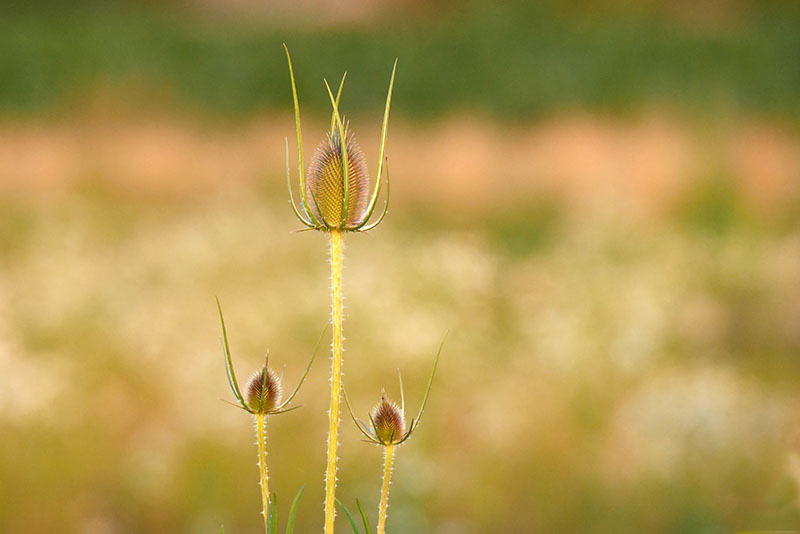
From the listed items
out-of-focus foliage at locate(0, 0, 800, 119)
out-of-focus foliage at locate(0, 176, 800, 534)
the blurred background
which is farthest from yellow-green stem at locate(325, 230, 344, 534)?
out-of-focus foliage at locate(0, 0, 800, 119)

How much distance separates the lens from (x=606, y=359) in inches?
178

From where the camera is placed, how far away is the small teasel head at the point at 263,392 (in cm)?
75

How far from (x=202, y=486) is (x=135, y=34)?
10001mm

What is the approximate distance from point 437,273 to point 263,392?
182 inches

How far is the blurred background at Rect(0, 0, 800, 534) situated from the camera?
3.58 meters

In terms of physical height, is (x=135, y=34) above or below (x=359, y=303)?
above

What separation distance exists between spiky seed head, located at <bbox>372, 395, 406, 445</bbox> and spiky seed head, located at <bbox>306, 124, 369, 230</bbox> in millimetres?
168

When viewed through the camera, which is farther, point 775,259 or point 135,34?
point 135,34

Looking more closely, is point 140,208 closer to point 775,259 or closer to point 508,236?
point 508,236

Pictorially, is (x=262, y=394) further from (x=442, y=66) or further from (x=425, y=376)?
(x=442, y=66)

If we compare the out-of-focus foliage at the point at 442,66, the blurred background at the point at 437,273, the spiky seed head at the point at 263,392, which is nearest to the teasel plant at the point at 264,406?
the spiky seed head at the point at 263,392

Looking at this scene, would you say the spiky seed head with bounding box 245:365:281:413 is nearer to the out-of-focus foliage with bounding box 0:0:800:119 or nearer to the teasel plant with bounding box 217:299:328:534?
the teasel plant with bounding box 217:299:328:534

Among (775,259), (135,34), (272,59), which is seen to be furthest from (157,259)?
(135,34)

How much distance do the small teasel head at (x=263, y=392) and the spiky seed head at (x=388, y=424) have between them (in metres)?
0.09
